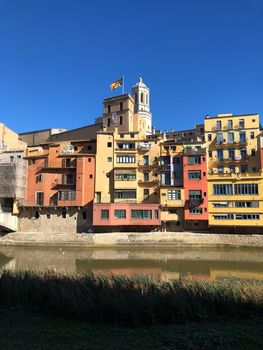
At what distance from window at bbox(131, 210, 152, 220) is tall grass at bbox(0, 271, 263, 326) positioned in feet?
110

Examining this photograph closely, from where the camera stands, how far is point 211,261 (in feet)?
95.7

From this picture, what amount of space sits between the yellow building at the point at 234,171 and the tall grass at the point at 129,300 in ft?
111

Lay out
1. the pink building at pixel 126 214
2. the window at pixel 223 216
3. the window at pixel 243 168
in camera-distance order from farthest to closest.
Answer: the window at pixel 243 168
the pink building at pixel 126 214
the window at pixel 223 216

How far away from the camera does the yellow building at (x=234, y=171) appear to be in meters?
43.2

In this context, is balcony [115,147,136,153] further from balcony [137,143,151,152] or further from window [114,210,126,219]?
window [114,210,126,219]

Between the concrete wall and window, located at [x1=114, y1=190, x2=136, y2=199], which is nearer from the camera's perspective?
the concrete wall

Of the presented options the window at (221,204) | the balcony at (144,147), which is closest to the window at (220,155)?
the window at (221,204)

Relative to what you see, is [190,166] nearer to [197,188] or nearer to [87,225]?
[197,188]

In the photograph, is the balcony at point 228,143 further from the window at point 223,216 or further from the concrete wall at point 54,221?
the concrete wall at point 54,221

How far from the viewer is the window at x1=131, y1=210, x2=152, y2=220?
45219 mm

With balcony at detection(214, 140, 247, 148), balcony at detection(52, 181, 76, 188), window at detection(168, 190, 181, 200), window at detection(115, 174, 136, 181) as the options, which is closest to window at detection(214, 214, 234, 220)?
window at detection(168, 190, 181, 200)

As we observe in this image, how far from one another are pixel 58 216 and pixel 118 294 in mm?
39814

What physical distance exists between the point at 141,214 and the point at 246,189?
15823 millimetres

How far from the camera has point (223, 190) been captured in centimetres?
4500
